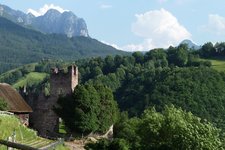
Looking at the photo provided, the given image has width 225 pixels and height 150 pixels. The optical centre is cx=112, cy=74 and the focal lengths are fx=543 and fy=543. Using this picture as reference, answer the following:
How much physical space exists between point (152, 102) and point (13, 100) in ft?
219

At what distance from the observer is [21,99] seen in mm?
67375

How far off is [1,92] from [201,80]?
8335 cm

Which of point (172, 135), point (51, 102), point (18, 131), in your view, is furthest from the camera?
point (51, 102)

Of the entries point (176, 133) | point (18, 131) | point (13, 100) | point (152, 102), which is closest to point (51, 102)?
point (13, 100)

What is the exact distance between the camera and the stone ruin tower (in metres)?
67.4

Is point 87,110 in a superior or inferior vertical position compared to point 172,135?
superior

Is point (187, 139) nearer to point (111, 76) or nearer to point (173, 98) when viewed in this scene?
point (173, 98)

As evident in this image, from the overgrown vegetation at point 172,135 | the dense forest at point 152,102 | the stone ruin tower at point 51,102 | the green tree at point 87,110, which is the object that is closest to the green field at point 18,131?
the overgrown vegetation at point 172,135

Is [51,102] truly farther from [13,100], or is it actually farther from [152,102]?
[152,102]

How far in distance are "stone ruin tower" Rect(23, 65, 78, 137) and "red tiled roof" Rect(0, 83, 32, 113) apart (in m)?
2.08

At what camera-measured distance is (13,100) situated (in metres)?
64.9

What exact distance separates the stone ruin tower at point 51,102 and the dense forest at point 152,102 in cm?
188

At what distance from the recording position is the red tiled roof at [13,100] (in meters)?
63.4

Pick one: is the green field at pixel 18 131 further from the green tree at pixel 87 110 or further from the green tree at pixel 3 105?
the green tree at pixel 87 110
